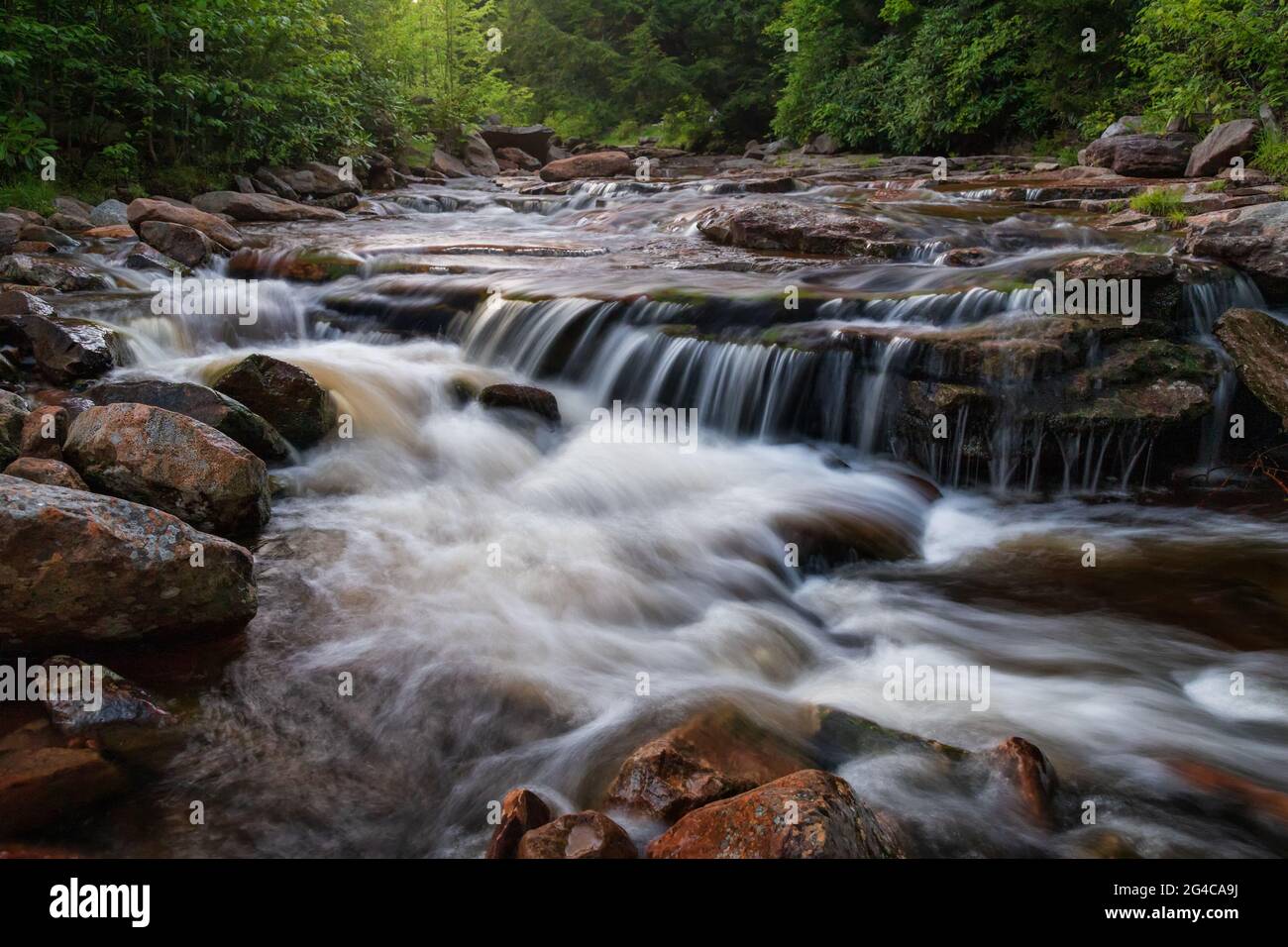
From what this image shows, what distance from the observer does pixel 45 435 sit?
431 cm

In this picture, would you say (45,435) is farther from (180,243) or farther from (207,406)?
(180,243)

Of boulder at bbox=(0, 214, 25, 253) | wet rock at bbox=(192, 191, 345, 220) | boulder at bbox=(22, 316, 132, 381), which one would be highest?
wet rock at bbox=(192, 191, 345, 220)

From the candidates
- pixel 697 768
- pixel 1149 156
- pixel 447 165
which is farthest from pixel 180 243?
pixel 447 165

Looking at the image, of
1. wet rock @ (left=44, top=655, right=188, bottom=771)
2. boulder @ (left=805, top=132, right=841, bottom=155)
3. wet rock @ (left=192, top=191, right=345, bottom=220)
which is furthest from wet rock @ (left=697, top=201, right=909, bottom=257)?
boulder @ (left=805, top=132, right=841, bottom=155)

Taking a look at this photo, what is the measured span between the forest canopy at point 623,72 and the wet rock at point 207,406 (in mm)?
6497

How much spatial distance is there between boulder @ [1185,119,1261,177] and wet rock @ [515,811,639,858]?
13106 mm

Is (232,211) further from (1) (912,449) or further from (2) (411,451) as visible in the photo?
(1) (912,449)

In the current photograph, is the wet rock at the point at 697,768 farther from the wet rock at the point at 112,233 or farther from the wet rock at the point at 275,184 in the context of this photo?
the wet rock at the point at 275,184

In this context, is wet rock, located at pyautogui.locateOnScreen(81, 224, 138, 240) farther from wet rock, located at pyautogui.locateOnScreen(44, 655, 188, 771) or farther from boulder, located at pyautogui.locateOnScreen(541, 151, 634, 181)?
boulder, located at pyautogui.locateOnScreen(541, 151, 634, 181)

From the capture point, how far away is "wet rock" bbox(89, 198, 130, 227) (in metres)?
10.5

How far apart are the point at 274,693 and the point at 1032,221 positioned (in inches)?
386

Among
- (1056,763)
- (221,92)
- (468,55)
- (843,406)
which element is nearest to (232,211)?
(221,92)

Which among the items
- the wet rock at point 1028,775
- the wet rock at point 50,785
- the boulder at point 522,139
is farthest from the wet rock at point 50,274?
the boulder at point 522,139

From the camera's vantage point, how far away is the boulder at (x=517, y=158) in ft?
88.1
